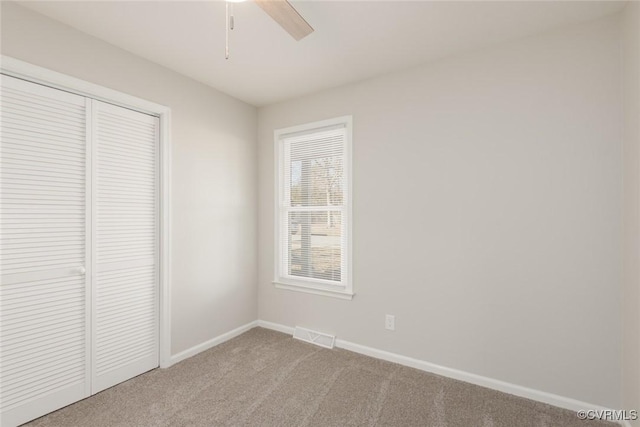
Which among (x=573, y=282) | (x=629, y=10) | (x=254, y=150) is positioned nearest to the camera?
(x=629, y=10)

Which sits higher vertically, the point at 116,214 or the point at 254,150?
the point at 254,150

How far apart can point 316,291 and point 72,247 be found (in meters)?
2.01

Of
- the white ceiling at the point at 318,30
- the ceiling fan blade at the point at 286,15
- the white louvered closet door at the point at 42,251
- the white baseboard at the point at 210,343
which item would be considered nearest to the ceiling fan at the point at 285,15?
the ceiling fan blade at the point at 286,15

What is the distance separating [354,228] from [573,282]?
1.61 metres

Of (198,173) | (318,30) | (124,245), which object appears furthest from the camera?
(198,173)

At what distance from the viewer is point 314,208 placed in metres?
3.13

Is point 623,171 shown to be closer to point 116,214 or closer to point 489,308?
point 489,308

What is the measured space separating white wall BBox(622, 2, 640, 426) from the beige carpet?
0.43 metres

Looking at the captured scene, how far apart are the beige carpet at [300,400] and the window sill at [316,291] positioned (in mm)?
549

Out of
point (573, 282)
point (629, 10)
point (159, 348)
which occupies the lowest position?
point (159, 348)

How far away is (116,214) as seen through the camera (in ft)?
7.68

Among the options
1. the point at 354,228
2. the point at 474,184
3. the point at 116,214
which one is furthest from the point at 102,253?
the point at 474,184

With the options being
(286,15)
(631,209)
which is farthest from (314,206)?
(631,209)

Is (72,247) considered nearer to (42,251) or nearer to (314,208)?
(42,251)
